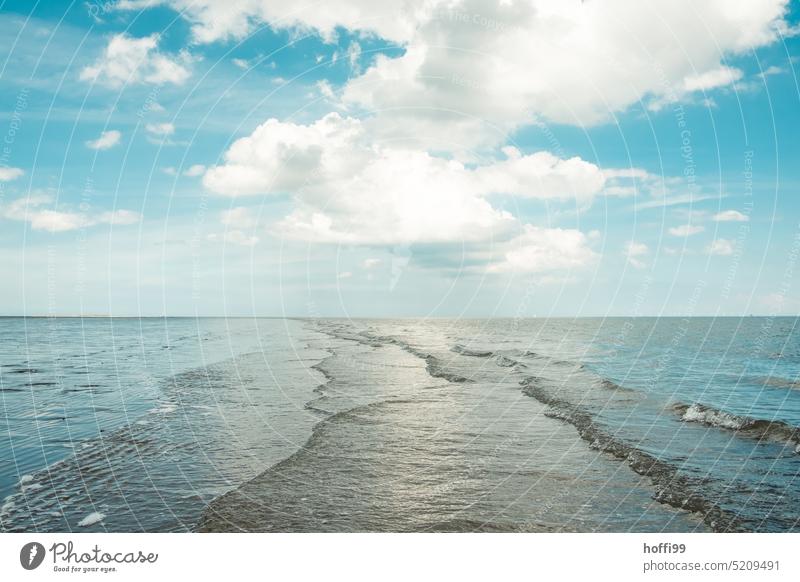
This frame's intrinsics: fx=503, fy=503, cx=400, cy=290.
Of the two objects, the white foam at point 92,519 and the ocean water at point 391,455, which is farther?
the ocean water at point 391,455

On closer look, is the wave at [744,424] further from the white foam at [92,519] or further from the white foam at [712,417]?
the white foam at [92,519]

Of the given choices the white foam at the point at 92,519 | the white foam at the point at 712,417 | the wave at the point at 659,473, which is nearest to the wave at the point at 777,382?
the white foam at the point at 712,417

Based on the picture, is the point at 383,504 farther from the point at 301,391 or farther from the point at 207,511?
the point at 301,391

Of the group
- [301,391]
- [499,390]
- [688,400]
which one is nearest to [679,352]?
[688,400]

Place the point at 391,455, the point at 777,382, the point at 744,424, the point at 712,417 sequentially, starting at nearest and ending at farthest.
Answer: the point at 391,455, the point at 744,424, the point at 712,417, the point at 777,382

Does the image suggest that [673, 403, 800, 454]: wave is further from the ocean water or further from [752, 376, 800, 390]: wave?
[752, 376, 800, 390]: wave

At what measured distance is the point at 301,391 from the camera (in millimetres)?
23344

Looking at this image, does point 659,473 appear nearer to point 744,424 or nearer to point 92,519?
point 744,424

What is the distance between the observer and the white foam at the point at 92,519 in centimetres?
886

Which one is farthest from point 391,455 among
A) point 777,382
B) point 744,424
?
point 777,382

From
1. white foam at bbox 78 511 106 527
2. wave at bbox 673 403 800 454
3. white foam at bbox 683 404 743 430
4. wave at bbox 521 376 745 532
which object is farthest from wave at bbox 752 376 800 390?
white foam at bbox 78 511 106 527

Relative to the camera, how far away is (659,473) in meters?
12.4

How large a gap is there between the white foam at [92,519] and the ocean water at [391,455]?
0.04 m

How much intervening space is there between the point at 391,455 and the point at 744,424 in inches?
573
